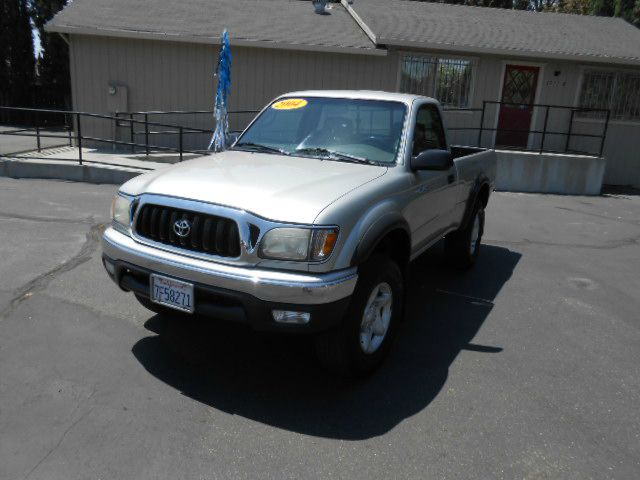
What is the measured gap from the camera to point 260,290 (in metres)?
3.00

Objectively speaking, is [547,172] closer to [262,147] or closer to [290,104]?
[290,104]

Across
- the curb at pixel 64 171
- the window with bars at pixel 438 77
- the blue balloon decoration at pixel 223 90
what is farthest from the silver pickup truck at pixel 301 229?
the window with bars at pixel 438 77

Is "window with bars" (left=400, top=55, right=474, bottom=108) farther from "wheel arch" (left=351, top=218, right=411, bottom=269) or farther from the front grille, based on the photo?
the front grille

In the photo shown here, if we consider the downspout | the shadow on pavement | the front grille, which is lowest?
the shadow on pavement

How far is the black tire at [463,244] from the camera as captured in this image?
5.88 metres

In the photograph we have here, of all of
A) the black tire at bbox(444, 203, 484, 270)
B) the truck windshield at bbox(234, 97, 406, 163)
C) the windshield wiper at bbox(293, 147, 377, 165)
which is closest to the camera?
the windshield wiper at bbox(293, 147, 377, 165)

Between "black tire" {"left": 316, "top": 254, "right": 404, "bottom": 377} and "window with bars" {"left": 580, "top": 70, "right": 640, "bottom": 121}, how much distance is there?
13.6 m

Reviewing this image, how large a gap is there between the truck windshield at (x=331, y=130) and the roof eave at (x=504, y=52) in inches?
377

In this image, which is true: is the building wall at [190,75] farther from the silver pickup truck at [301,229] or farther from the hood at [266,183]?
the hood at [266,183]

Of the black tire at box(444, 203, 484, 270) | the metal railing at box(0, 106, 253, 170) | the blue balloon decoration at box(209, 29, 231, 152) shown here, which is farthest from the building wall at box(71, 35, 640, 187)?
the black tire at box(444, 203, 484, 270)

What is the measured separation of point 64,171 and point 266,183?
28.6 ft

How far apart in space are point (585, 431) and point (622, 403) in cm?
52

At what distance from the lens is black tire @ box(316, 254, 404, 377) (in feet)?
10.8

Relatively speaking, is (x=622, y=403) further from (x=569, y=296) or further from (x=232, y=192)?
(x=232, y=192)
